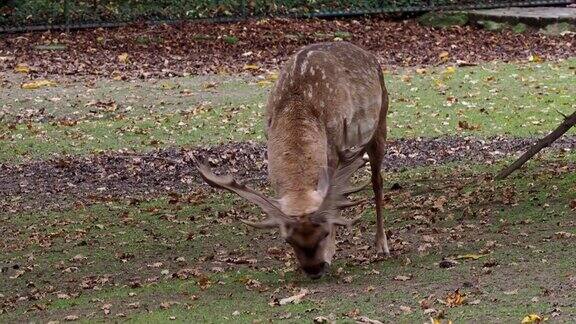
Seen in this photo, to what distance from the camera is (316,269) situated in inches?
330

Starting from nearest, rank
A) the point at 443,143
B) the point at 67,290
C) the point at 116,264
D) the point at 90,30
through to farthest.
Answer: the point at 67,290 → the point at 116,264 → the point at 443,143 → the point at 90,30

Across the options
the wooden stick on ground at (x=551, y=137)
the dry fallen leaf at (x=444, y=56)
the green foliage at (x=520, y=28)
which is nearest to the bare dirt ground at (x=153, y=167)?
the wooden stick on ground at (x=551, y=137)

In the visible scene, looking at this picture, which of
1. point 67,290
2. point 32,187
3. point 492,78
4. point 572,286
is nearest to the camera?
point 572,286

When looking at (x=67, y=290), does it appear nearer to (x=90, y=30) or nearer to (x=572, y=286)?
(x=572, y=286)

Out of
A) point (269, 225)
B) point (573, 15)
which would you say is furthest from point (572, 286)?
point (573, 15)

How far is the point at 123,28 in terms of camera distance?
25375 millimetres

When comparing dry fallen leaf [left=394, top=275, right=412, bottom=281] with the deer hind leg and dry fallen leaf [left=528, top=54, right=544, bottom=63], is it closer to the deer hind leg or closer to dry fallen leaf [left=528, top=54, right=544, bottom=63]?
the deer hind leg

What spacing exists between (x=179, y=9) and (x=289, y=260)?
56.0 ft

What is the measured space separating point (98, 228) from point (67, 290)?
2.42 meters

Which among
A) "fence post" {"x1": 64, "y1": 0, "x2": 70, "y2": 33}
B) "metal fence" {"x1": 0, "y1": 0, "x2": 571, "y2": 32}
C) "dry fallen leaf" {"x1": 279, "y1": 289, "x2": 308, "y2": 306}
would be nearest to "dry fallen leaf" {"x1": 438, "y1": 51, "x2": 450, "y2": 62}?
"metal fence" {"x1": 0, "y1": 0, "x2": 571, "y2": 32}

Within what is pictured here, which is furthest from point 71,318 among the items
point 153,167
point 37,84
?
point 37,84

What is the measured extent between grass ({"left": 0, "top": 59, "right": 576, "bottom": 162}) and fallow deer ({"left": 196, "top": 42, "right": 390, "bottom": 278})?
6.17 meters

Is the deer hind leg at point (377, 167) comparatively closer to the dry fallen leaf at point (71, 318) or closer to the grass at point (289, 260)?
the grass at point (289, 260)

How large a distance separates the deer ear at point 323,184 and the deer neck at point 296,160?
0.03 m
